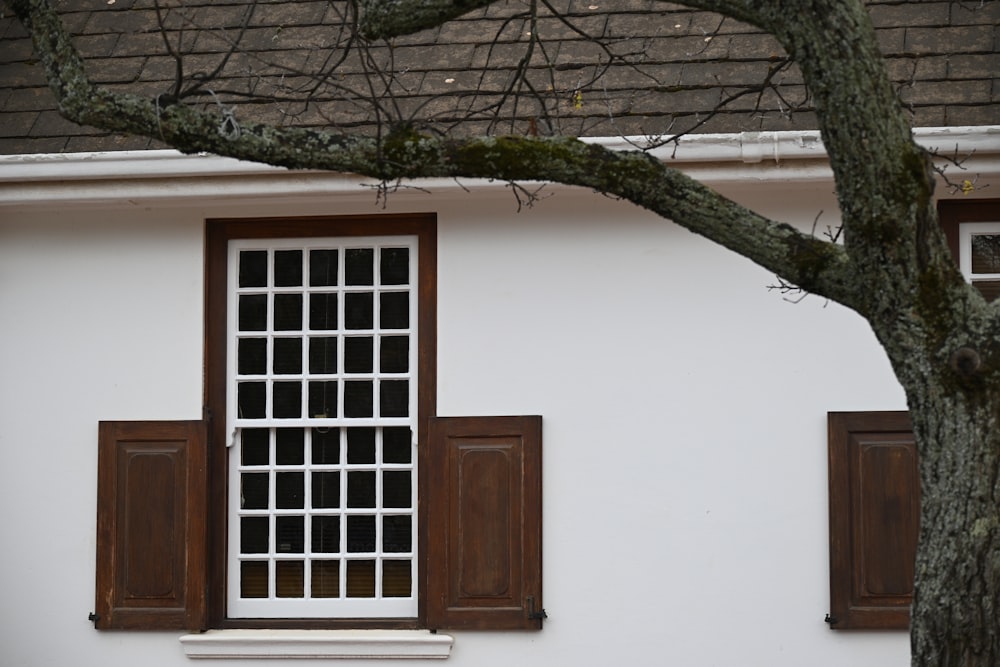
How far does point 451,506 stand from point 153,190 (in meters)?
2.14

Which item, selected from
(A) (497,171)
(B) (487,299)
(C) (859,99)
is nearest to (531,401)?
(B) (487,299)

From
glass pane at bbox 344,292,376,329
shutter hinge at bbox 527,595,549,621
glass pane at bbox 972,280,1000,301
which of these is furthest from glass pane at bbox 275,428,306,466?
glass pane at bbox 972,280,1000,301

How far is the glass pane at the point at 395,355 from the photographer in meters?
7.69

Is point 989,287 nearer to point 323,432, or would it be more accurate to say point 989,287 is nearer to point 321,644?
point 323,432

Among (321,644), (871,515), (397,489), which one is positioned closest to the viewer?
(871,515)

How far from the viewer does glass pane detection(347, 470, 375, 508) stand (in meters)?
7.71

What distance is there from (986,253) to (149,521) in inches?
172

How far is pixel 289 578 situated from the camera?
775cm

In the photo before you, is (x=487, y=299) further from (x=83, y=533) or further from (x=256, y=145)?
(x=256, y=145)

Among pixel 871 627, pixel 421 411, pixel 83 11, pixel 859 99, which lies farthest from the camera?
pixel 83 11

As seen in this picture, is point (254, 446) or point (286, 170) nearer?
point (286, 170)

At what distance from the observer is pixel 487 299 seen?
7.49m

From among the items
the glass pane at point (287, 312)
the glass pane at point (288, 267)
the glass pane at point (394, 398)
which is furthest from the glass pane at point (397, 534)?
the glass pane at point (288, 267)

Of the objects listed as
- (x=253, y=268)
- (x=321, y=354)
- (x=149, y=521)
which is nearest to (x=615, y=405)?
(x=321, y=354)
